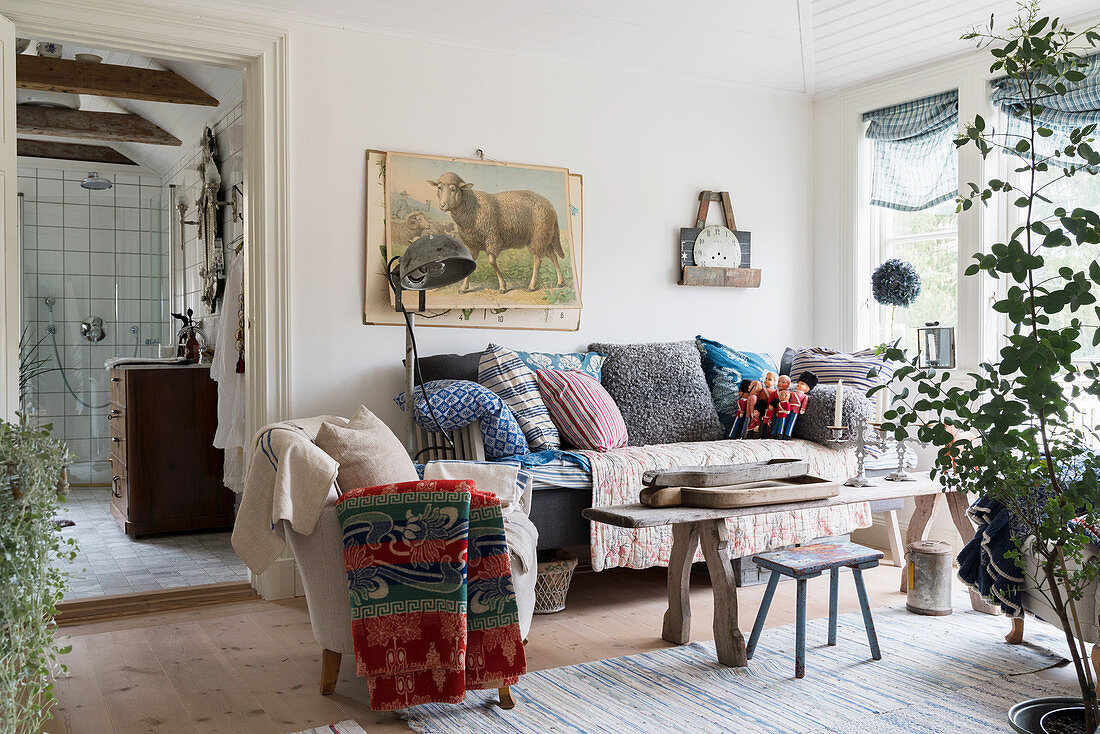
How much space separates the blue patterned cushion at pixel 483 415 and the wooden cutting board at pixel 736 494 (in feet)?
2.66

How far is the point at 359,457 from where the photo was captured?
280cm

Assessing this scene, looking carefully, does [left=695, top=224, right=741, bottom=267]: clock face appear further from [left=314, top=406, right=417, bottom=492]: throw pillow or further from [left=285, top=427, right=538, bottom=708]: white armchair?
[left=285, top=427, right=538, bottom=708]: white armchair

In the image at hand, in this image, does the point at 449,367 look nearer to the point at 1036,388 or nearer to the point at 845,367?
the point at 845,367

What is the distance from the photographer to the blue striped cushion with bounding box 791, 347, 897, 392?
4.44 meters

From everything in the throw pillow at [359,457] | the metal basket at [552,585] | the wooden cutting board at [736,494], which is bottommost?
the metal basket at [552,585]

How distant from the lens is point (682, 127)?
16.1ft

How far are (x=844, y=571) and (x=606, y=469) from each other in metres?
1.32

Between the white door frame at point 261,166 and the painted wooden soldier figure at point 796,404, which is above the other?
the white door frame at point 261,166

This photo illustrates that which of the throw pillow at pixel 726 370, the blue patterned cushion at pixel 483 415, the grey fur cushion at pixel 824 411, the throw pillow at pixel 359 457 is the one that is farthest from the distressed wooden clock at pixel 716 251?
the throw pillow at pixel 359 457

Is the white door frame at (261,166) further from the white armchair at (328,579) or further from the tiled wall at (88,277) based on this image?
the tiled wall at (88,277)

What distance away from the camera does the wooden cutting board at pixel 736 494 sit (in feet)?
9.23

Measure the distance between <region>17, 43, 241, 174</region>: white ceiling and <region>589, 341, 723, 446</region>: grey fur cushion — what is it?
2.50 meters

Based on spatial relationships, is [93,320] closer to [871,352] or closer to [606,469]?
[606,469]

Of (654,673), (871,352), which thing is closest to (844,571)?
(871,352)
